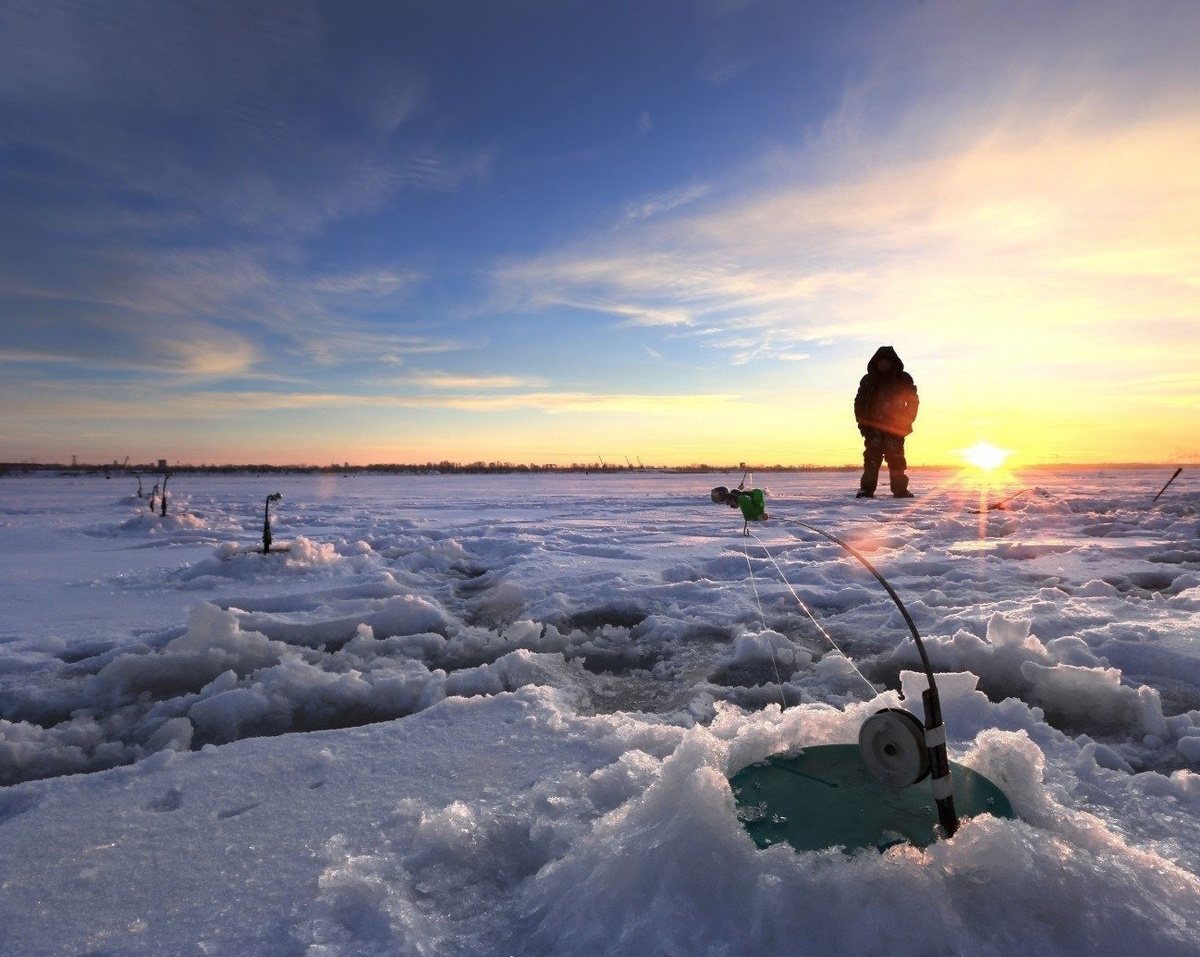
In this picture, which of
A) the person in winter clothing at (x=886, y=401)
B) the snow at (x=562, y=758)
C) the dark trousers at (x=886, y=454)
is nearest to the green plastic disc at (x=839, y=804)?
the snow at (x=562, y=758)

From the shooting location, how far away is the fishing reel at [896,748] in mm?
1746

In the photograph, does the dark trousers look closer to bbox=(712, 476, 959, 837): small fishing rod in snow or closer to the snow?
the snow

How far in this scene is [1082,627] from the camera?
17.3 feet

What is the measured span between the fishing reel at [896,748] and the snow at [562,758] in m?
0.23

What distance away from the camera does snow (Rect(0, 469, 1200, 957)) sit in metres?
1.75

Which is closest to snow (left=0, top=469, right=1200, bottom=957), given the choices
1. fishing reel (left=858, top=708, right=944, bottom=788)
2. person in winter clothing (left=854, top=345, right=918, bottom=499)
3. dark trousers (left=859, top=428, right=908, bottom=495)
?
fishing reel (left=858, top=708, right=944, bottom=788)

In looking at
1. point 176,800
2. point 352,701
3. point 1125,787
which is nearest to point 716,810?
point 1125,787

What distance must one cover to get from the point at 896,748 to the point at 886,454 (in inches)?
846

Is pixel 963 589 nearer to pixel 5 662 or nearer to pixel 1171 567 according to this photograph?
pixel 1171 567

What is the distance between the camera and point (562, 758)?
10.1 ft

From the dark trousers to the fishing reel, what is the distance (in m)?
20.4

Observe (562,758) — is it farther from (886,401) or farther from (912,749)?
(886,401)

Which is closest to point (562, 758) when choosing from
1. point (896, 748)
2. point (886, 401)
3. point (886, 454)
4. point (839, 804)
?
point (839, 804)

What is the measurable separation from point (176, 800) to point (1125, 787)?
4.21 m
